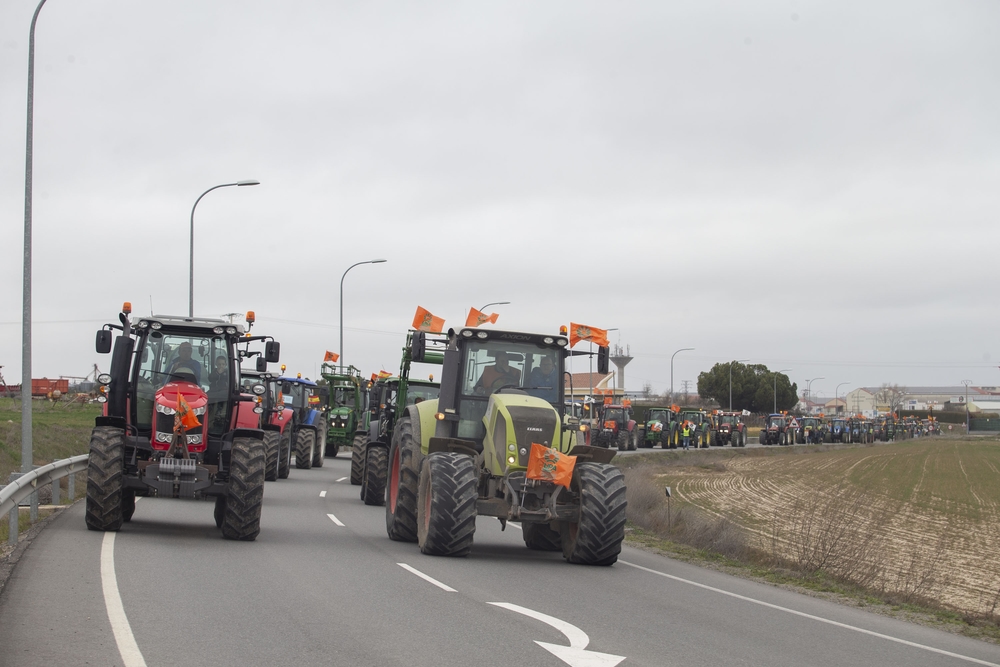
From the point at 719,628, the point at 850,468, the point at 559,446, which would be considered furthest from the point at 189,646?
the point at 850,468

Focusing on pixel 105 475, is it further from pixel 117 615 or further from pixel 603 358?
pixel 603 358

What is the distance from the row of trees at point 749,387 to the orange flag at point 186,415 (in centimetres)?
12251

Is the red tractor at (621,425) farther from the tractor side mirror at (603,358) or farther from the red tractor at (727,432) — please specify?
the tractor side mirror at (603,358)

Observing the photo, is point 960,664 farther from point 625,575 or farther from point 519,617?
point 625,575

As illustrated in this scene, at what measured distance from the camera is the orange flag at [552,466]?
43.4ft

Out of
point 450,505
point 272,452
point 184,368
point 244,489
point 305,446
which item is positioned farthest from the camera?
point 305,446

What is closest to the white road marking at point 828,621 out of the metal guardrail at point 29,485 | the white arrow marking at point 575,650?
the white arrow marking at point 575,650

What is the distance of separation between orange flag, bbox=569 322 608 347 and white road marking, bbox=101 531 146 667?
630cm

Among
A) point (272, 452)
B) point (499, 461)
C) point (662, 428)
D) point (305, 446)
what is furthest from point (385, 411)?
point (662, 428)

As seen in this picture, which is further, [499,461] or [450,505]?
[499,461]

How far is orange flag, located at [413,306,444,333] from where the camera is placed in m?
16.5

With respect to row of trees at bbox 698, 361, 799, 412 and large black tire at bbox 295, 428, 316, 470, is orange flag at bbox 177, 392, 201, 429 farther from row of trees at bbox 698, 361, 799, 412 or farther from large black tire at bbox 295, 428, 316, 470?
row of trees at bbox 698, 361, 799, 412

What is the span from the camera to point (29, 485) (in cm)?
1490

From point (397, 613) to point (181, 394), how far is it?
21.8ft
